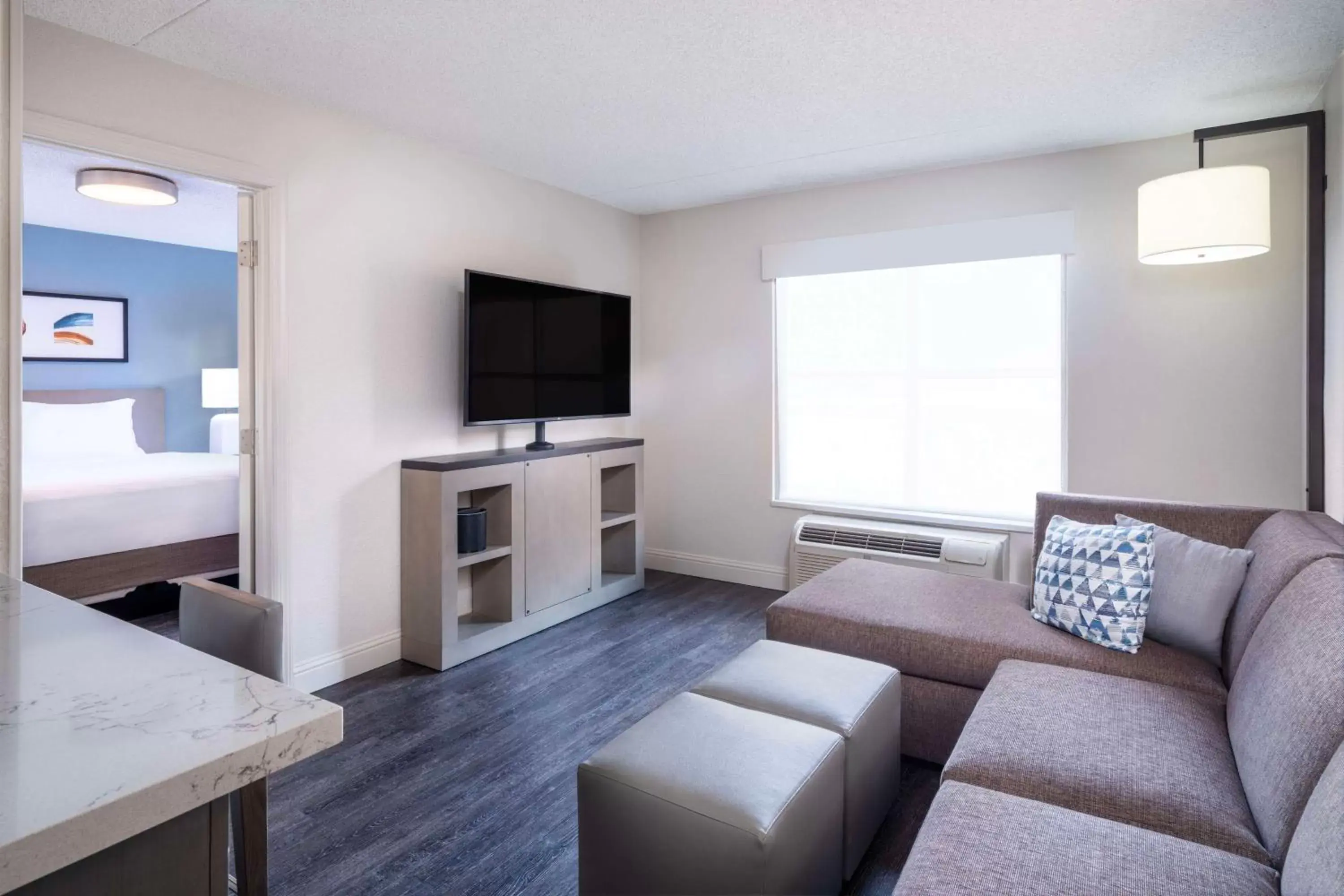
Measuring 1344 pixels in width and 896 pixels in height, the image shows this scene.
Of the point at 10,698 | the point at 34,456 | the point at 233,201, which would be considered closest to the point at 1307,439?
the point at 10,698

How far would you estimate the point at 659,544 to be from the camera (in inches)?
203

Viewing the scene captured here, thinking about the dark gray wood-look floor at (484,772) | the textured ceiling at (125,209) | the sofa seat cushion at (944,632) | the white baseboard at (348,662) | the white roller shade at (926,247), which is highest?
the textured ceiling at (125,209)

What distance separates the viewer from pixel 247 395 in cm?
302

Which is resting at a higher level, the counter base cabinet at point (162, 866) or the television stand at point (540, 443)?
the television stand at point (540, 443)

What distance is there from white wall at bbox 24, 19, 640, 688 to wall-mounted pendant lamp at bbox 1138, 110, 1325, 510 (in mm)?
3016

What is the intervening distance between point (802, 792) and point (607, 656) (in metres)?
2.00

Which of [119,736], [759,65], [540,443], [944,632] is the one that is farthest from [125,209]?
[944,632]

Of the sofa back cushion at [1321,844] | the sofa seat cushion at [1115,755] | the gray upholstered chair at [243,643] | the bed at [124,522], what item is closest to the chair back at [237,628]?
the gray upholstered chair at [243,643]

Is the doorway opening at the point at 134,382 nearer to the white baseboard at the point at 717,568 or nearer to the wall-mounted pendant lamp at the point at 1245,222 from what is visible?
the white baseboard at the point at 717,568

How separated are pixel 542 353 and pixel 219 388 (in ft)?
12.1

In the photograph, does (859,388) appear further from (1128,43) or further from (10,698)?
(10,698)

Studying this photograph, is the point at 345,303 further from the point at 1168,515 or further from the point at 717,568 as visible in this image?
the point at 1168,515

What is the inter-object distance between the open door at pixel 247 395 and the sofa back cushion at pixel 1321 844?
3.24m

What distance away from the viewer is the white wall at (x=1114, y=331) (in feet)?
10.6
